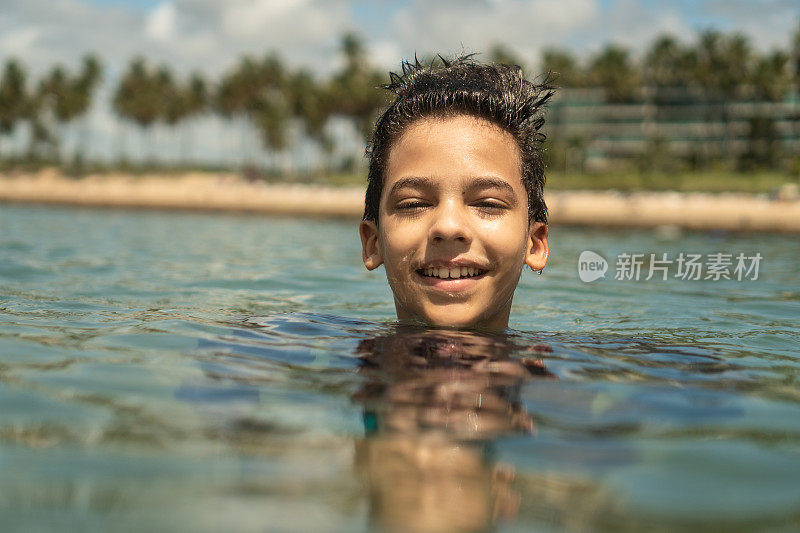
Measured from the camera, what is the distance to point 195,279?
8406mm

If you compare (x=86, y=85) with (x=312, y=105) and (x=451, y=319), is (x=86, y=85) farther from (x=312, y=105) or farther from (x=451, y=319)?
(x=451, y=319)

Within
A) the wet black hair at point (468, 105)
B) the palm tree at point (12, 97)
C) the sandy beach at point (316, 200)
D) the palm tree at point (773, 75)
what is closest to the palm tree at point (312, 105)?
the sandy beach at point (316, 200)

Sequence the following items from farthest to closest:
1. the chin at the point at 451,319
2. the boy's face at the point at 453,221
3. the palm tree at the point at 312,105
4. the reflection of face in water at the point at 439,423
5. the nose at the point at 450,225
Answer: the palm tree at the point at 312,105, the chin at the point at 451,319, the boy's face at the point at 453,221, the nose at the point at 450,225, the reflection of face in water at the point at 439,423

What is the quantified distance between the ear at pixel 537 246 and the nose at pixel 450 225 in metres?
0.80

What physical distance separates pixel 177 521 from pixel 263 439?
570 mm

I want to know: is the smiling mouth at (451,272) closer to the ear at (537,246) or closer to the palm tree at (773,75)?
the ear at (537,246)

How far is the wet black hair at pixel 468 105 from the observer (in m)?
3.89

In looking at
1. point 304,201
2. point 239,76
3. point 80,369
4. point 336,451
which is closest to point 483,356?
point 336,451

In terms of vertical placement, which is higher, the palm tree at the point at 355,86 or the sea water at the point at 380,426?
the palm tree at the point at 355,86

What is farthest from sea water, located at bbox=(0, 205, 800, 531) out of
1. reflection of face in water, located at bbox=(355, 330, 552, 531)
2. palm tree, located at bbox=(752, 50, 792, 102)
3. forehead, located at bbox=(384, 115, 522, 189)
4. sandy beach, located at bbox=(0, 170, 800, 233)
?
Result: palm tree, located at bbox=(752, 50, 792, 102)

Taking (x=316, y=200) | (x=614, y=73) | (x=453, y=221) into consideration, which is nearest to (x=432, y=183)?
(x=453, y=221)

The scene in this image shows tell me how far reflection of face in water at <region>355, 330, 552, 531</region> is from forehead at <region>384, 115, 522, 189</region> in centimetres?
80

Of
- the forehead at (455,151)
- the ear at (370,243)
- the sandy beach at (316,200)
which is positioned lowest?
the ear at (370,243)

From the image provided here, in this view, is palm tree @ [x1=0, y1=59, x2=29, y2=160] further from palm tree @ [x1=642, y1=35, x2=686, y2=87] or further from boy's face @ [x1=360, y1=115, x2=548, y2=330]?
boy's face @ [x1=360, y1=115, x2=548, y2=330]
